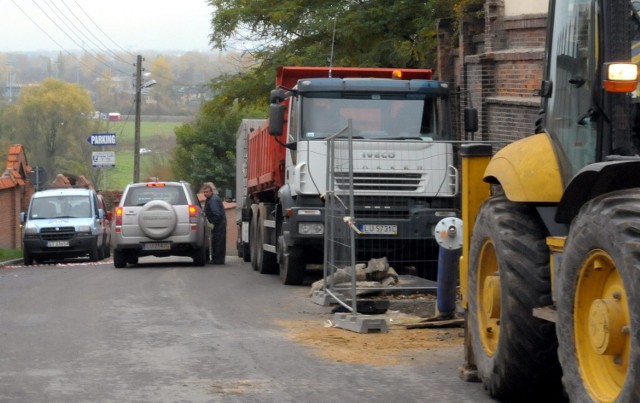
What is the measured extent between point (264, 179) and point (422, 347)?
11.4 meters

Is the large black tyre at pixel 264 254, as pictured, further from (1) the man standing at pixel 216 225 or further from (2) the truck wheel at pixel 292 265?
(1) the man standing at pixel 216 225

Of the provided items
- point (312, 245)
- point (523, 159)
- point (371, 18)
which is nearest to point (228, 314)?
point (312, 245)

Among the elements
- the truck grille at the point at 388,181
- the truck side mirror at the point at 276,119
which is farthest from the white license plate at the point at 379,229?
the truck side mirror at the point at 276,119

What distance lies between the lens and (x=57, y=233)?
28766 millimetres

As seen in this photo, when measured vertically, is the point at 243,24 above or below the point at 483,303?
above

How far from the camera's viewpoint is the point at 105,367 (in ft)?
30.4

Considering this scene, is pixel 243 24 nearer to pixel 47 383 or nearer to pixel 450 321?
pixel 450 321

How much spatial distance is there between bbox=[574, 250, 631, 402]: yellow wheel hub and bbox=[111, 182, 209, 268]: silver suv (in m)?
18.0

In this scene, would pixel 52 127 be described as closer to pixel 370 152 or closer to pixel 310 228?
pixel 310 228

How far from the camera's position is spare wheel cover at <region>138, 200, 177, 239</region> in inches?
927

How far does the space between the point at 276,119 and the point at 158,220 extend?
692 cm

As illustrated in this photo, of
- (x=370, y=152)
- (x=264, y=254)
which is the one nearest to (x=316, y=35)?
(x=264, y=254)

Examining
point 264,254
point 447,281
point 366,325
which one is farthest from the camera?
point 264,254

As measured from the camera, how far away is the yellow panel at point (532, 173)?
7.07 metres
